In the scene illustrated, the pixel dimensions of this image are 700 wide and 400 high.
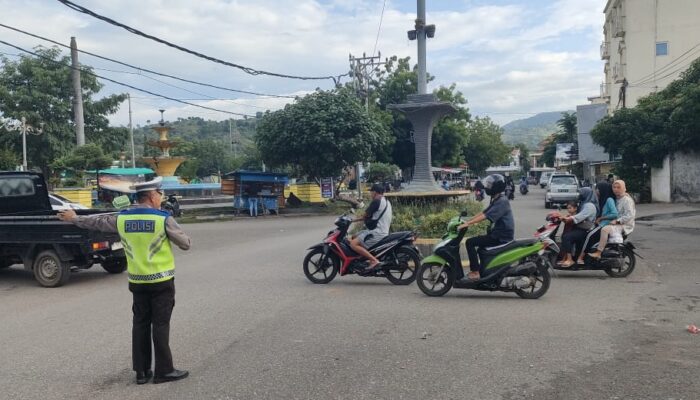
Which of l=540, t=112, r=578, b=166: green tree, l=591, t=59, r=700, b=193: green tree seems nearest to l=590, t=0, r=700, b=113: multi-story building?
l=540, t=112, r=578, b=166: green tree

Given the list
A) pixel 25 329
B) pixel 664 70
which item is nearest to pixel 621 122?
pixel 664 70

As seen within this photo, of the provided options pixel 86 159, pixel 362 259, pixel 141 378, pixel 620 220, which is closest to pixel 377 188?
pixel 362 259

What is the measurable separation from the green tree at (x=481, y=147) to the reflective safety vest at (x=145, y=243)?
5914cm

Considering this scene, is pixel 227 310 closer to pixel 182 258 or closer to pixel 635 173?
pixel 182 258

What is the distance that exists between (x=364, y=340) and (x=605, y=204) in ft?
18.9

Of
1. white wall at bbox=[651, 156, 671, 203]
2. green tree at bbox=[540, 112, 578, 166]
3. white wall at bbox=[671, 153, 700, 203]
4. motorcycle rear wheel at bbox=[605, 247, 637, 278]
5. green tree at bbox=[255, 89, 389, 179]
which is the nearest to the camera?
motorcycle rear wheel at bbox=[605, 247, 637, 278]

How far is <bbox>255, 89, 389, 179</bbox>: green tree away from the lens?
26406 mm


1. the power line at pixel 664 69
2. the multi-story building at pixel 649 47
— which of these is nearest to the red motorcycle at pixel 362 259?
the multi-story building at pixel 649 47

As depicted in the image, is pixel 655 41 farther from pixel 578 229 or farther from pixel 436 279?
pixel 436 279

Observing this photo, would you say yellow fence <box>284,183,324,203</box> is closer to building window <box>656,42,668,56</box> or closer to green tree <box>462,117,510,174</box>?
building window <box>656,42,668,56</box>

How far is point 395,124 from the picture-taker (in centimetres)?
3828

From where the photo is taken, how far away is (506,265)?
25.5 feet

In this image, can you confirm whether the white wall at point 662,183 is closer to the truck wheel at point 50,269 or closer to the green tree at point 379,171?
the green tree at point 379,171

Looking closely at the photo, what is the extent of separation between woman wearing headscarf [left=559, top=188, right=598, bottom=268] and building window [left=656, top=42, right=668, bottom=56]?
38662 millimetres
